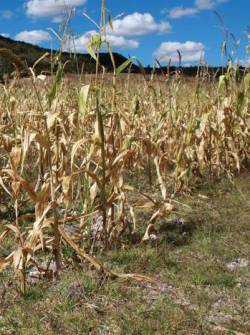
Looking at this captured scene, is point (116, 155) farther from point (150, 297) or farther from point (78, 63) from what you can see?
point (78, 63)

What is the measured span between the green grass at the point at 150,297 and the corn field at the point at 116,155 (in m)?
0.11

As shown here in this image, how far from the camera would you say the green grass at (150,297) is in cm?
273

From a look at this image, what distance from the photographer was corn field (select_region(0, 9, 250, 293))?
3.60 meters

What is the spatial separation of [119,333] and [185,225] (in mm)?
1814

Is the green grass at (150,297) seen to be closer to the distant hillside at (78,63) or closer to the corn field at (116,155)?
the corn field at (116,155)

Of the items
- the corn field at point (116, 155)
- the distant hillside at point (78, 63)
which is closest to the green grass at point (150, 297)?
the corn field at point (116, 155)

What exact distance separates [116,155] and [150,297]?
1176 mm

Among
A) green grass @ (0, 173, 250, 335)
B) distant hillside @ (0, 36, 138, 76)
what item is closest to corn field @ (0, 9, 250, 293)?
green grass @ (0, 173, 250, 335)

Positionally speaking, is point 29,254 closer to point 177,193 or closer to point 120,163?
point 120,163

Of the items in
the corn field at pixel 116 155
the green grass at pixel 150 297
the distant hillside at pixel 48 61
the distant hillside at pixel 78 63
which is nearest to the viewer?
the green grass at pixel 150 297

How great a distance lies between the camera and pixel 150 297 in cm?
305

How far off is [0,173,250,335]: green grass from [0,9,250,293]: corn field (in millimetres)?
114

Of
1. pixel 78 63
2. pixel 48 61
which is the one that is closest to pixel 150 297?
pixel 48 61

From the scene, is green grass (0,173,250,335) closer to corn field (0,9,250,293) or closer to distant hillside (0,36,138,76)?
corn field (0,9,250,293)
